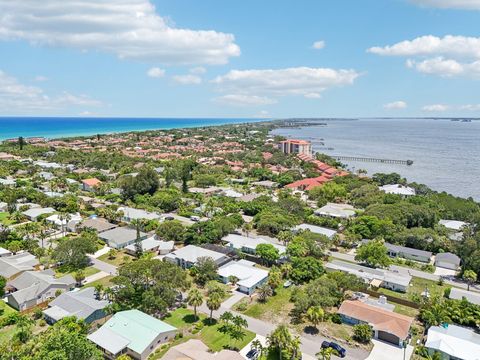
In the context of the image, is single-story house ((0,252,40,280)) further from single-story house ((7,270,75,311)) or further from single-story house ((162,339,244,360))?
single-story house ((162,339,244,360))

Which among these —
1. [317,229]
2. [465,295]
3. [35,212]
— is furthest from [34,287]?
[465,295]

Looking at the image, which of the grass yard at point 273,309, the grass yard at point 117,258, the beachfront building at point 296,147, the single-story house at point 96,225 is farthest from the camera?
the beachfront building at point 296,147

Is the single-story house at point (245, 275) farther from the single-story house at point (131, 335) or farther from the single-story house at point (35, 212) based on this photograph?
the single-story house at point (35, 212)

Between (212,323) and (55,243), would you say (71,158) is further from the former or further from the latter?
(212,323)

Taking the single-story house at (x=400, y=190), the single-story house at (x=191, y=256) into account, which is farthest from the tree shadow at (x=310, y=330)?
the single-story house at (x=400, y=190)

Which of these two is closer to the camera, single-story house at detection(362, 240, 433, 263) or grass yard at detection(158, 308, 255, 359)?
grass yard at detection(158, 308, 255, 359)

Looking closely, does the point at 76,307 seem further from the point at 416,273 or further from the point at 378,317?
the point at 416,273

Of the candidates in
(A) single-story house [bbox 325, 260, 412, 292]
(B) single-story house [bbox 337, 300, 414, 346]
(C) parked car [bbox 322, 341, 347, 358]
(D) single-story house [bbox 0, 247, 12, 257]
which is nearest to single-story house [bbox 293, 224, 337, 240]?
(A) single-story house [bbox 325, 260, 412, 292]
